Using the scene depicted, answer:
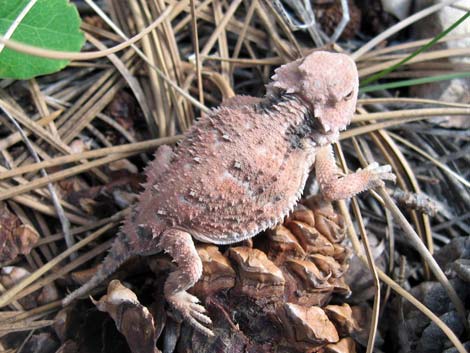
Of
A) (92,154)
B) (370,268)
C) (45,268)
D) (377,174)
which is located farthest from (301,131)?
(45,268)

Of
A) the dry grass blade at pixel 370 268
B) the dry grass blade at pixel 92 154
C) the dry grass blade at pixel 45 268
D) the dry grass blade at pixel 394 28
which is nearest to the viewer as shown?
the dry grass blade at pixel 370 268

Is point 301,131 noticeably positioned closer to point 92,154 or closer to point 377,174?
point 377,174

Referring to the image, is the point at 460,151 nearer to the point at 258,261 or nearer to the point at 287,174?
the point at 287,174

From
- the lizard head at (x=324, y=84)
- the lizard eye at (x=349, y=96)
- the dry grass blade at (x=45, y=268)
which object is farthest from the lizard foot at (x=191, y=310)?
the lizard eye at (x=349, y=96)

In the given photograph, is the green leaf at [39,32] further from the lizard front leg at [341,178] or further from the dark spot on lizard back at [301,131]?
the lizard front leg at [341,178]

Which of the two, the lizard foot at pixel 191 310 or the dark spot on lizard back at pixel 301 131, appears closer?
the lizard foot at pixel 191 310

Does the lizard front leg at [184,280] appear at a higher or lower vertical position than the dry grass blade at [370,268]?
higher
